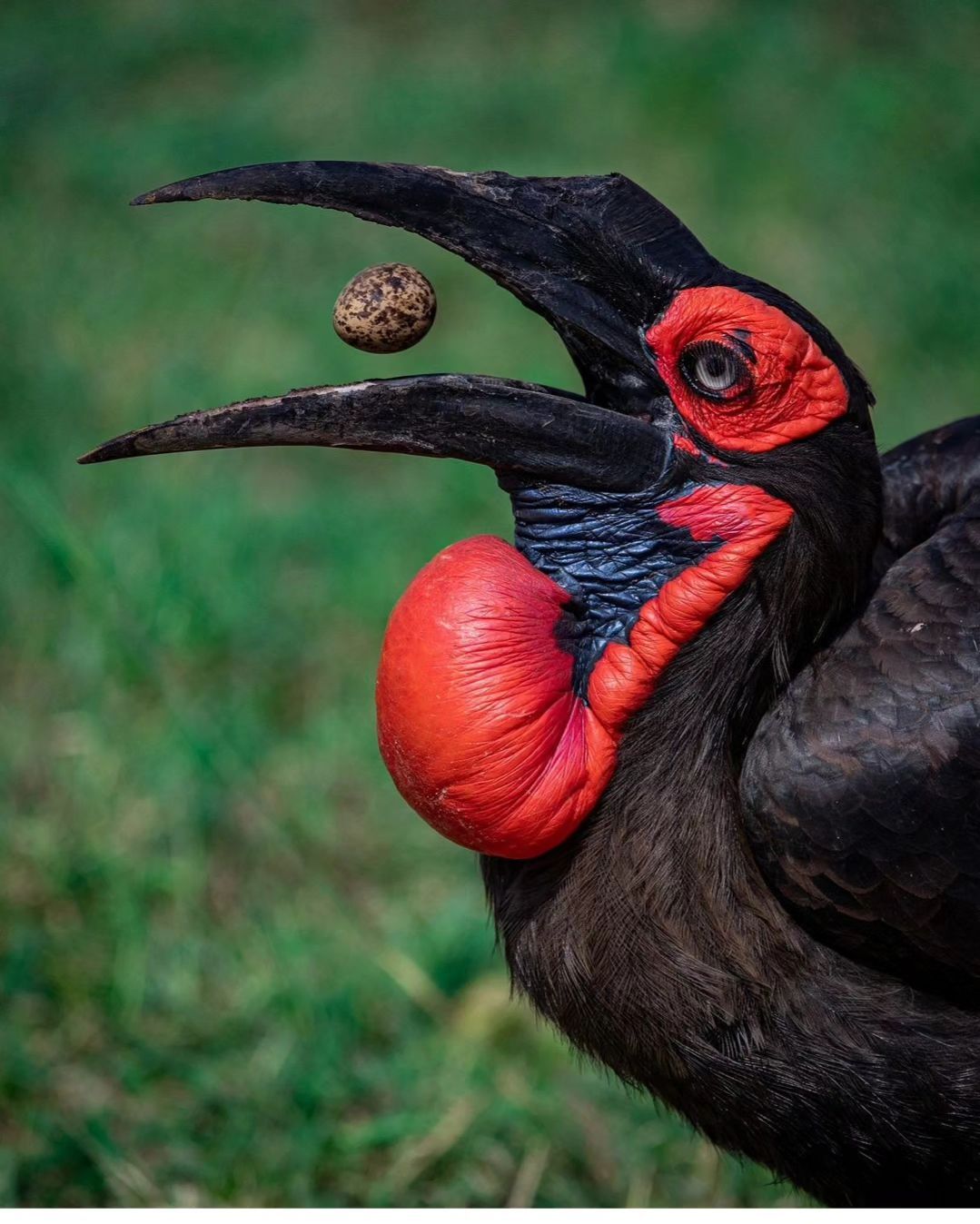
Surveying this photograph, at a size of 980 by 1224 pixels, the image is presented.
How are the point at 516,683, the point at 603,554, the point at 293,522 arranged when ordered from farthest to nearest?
the point at 293,522 < the point at 603,554 < the point at 516,683

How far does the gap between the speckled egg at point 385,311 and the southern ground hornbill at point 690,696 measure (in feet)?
0.38

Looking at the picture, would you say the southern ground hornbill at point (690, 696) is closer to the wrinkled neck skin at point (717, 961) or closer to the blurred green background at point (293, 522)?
the wrinkled neck skin at point (717, 961)

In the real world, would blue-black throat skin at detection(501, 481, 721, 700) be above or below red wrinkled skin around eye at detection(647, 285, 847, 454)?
below

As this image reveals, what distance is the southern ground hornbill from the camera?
1708mm

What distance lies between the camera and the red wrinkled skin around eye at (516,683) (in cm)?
169

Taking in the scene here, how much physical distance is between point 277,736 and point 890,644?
Result: 1.87 m

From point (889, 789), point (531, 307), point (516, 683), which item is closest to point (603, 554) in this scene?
point (516, 683)

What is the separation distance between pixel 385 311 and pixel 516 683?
0.53 metres

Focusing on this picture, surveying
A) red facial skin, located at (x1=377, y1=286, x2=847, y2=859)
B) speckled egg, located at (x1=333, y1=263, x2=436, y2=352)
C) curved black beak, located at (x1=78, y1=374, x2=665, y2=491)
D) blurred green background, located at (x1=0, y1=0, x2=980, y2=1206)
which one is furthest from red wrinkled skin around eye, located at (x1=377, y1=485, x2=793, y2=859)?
blurred green background, located at (x1=0, y1=0, x2=980, y2=1206)

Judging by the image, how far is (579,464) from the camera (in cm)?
177

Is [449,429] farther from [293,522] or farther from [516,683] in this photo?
[293,522]

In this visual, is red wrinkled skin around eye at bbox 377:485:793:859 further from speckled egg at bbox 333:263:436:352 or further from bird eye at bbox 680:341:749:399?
speckled egg at bbox 333:263:436:352

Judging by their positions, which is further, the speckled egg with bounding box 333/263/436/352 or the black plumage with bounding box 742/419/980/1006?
the speckled egg with bounding box 333/263/436/352

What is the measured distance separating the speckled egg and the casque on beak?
0.33 feet
